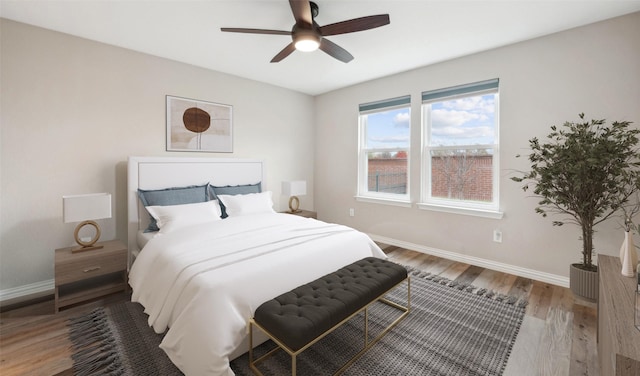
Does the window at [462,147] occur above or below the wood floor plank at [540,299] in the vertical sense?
above

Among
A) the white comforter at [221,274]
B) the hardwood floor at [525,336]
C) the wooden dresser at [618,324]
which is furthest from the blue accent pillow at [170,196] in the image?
the wooden dresser at [618,324]

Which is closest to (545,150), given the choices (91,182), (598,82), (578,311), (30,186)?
(598,82)

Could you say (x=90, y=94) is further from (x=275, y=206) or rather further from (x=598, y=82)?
(x=598, y=82)

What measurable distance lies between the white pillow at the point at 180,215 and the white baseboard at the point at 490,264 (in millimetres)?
2648

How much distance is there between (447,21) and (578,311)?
109 inches

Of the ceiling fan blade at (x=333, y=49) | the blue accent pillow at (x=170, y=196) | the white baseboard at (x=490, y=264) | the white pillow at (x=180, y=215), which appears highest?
the ceiling fan blade at (x=333, y=49)

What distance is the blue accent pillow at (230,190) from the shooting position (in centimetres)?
352

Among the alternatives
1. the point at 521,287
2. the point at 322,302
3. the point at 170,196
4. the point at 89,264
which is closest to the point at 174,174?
the point at 170,196

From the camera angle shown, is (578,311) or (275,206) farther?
(275,206)

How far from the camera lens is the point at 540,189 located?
2.54 metres

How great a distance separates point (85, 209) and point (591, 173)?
4409 mm

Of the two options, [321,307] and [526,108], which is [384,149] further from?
[321,307]

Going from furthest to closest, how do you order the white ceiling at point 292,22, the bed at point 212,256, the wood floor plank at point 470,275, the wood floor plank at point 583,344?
the wood floor plank at point 470,275
the white ceiling at point 292,22
the wood floor plank at point 583,344
the bed at point 212,256

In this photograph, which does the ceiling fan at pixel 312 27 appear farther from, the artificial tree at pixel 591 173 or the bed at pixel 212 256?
the artificial tree at pixel 591 173
